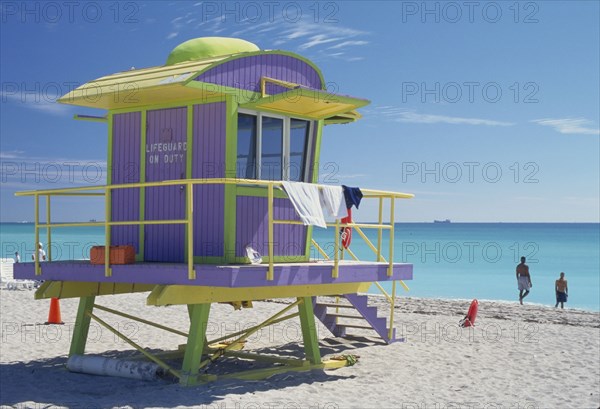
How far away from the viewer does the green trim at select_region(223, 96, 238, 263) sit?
38.6 ft

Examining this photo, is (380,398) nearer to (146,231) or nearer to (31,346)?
(146,231)

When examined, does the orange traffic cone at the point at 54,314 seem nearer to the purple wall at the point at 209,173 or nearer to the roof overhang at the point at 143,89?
the roof overhang at the point at 143,89

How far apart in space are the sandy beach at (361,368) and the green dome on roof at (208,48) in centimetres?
531

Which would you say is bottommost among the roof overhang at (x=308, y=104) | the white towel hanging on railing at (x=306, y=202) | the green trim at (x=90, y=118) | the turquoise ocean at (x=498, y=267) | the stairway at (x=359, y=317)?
the turquoise ocean at (x=498, y=267)

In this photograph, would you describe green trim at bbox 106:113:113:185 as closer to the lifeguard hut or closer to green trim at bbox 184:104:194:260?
the lifeguard hut

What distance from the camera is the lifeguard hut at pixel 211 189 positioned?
11.5 metres

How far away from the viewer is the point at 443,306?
26578 mm

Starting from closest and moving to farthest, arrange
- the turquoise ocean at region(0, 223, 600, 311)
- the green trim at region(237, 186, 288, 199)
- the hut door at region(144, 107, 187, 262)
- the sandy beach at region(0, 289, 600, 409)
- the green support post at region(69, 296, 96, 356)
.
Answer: the sandy beach at region(0, 289, 600, 409)
the green trim at region(237, 186, 288, 199)
the hut door at region(144, 107, 187, 262)
the green support post at region(69, 296, 96, 356)
the turquoise ocean at region(0, 223, 600, 311)

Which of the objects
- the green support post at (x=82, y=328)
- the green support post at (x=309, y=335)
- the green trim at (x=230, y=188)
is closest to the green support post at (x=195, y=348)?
the green trim at (x=230, y=188)

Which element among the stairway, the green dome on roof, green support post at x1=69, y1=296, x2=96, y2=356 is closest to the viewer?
the green dome on roof

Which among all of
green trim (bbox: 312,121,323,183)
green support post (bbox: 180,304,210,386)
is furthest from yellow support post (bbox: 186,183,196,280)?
green trim (bbox: 312,121,323,183)

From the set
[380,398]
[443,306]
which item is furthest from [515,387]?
[443,306]

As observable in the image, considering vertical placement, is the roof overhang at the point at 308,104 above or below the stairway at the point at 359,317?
above

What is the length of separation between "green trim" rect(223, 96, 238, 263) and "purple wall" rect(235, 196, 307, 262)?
0.36 ft
